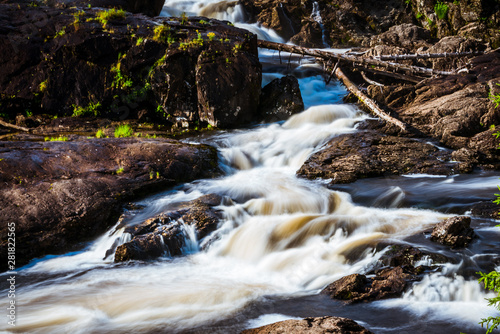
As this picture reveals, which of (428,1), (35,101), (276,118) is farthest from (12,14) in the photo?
(428,1)

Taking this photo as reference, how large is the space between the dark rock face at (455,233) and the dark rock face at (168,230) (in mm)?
3498

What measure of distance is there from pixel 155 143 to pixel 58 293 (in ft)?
14.0

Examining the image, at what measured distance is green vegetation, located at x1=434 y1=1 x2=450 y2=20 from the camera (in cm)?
1883

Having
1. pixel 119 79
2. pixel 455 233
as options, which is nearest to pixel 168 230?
pixel 455 233

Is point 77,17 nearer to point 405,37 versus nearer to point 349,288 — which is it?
point 349,288

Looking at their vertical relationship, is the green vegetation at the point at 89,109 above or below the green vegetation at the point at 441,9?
below

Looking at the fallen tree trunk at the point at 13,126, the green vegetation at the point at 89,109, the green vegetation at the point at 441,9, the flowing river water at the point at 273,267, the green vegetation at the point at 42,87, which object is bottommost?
the flowing river water at the point at 273,267

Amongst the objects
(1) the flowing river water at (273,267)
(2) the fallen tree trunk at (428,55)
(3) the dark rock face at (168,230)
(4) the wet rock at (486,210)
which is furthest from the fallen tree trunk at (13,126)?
(4) the wet rock at (486,210)

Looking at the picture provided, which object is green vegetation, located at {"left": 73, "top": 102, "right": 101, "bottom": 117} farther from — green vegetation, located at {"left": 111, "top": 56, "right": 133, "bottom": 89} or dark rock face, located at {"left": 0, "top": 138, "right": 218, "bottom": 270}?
dark rock face, located at {"left": 0, "top": 138, "right": 218, "bottom": 270}

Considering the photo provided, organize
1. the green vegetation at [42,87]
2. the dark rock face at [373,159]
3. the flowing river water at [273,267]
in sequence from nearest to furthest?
1. the flowing river water at [273,267]
2. the dark rock face at [373,159]
3. the green vegetation at [42,87]

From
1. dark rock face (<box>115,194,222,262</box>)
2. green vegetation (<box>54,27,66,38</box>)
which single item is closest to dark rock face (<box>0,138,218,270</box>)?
dark rock face (<box>115,194,222,262</box>)

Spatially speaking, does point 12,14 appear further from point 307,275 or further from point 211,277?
point 307,275

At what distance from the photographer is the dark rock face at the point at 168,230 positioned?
6.04m

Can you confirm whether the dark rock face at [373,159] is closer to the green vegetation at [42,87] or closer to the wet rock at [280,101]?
the wet rock at [280,101]
